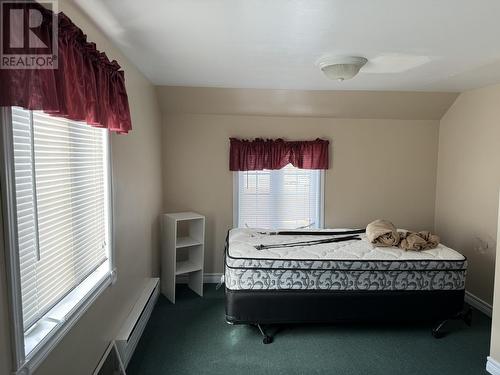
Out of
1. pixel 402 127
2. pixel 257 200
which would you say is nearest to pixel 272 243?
pixel 257 200

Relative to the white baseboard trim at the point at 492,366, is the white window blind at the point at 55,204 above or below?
above

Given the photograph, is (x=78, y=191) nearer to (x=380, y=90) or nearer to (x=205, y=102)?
(x=205, y=102)

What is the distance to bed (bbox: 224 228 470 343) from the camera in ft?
9.09

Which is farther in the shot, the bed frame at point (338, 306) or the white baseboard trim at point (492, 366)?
the bed frame at point (338, 306)

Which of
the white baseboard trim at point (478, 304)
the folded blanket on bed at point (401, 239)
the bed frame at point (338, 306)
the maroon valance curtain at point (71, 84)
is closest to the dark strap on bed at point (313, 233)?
the folded blanket on bed at point (401, 239)

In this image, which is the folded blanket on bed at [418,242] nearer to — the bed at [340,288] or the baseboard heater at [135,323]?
the bed at [340,288]

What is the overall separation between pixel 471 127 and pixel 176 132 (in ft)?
10.6

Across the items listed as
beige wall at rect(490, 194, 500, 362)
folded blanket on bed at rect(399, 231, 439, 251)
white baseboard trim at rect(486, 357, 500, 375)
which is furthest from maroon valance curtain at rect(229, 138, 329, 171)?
white baseboard trim at rect(486, 357, 500, 375)

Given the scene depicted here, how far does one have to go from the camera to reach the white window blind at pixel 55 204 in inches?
53.3

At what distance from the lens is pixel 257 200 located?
409cm

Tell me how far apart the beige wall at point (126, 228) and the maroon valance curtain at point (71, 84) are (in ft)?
0.62

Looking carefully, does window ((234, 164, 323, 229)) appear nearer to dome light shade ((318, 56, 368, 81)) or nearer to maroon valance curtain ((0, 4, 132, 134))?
dome light shade ((318, 56, 368, 81))

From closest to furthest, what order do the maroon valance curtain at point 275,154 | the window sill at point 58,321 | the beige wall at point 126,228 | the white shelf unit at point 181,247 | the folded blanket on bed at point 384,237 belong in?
the window sill at point 58,321 → the beige wall at point 126,228 → the folded blanket on bed at point 384,237 → the white shelf unit at point 181,247 → the maroon valance curtain at point 275,154

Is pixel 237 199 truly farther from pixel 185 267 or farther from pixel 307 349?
pixel 307 349
